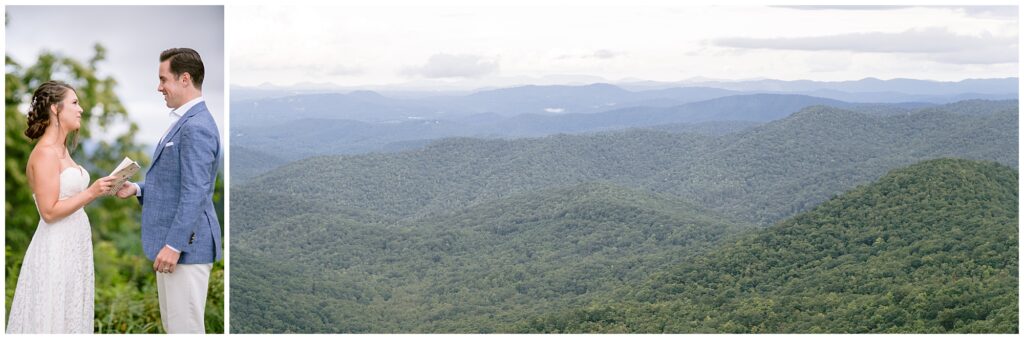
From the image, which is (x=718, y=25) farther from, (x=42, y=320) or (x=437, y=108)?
(x=42, y=320)

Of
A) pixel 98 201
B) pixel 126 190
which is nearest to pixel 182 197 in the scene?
pixel 126 190

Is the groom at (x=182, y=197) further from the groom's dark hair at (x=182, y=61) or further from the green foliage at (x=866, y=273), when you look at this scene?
the green foliage at (x=866, y=273)

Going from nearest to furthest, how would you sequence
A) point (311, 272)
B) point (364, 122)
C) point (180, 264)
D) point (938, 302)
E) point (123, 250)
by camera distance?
point (180, 264) → point (123, 250) → point (938, 302) → point (311, 272) → point (364, 122)

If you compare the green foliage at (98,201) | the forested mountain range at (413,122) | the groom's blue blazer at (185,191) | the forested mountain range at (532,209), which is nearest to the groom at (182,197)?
the groom's blue blazer at (185,191)

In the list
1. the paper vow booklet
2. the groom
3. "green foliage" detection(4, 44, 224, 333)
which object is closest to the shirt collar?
the groom

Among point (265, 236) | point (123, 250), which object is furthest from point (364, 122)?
point (123, 250)

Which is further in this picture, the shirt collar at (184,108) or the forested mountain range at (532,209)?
the forested mountain range at (532,209)
